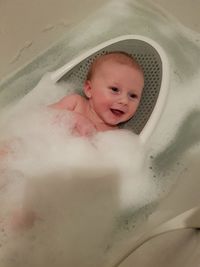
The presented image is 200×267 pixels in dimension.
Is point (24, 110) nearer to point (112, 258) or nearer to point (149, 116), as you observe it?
point (149, 116)

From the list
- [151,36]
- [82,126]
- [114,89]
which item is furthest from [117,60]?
[151,36]

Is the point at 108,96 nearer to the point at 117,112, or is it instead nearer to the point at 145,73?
the point at 117,112

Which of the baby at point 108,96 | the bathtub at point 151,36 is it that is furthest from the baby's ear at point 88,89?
the bathtub at point 151,36

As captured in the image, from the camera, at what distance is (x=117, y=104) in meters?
1.11

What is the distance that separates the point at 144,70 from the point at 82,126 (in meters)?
0.23

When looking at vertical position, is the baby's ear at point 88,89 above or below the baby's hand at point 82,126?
above

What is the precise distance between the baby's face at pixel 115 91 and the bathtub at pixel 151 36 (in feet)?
0.44

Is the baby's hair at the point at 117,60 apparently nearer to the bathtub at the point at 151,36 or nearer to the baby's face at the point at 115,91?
the baby's face at the point at 115,91

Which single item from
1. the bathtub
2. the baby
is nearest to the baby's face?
the baby

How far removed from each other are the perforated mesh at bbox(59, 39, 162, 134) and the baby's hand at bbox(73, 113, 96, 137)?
0.31 ft

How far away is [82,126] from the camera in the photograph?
1.13m

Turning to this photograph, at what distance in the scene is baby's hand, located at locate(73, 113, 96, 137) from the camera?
1.13m

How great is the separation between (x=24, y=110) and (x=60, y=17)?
336 millimetres

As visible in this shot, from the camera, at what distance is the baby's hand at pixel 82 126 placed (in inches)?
44.3
